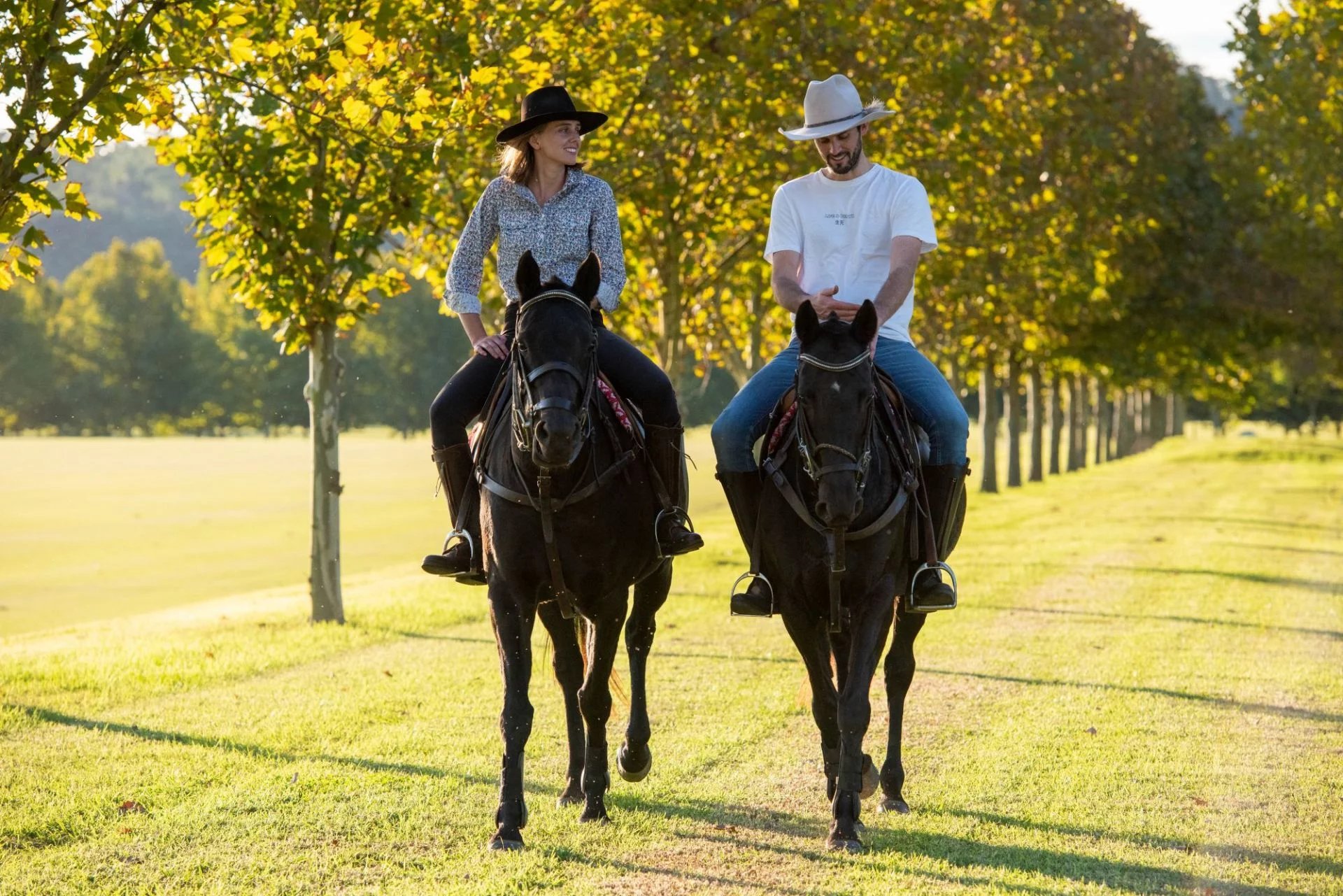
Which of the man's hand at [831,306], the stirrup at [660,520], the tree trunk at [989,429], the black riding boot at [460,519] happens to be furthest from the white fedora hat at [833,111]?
the tree trunk at [989,429]

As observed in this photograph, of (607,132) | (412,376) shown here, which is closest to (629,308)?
(607,132)

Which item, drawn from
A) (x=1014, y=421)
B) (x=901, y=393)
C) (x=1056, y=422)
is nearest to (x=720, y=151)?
(x=901, y=393)

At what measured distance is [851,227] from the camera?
8.33 metres

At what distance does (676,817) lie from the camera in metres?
8.34

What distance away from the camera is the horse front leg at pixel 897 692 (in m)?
8.60

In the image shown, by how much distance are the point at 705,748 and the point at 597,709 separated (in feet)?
6.46

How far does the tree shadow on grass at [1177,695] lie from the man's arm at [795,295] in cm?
588

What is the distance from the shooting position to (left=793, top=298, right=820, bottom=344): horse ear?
744 cm

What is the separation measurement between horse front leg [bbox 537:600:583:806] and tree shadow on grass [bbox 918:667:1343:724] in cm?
572

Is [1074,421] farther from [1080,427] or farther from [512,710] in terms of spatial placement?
[512,710]

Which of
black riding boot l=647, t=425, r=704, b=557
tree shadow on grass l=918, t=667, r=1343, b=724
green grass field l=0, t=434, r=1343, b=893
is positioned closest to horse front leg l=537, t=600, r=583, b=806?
green grass field l=0, t=434, r=1343, b=893

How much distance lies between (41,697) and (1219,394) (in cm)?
6571

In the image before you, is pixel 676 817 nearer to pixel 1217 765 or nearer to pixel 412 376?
pixel 1217 765

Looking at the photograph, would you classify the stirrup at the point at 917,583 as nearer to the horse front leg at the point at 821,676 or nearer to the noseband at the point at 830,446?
the horse front leg at the point at 821,676
